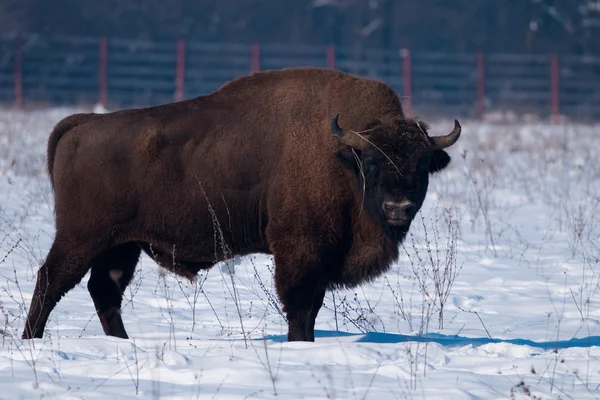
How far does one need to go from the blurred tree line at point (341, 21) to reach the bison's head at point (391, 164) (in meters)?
32.8

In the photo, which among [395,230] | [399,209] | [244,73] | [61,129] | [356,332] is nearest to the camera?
[399,209]

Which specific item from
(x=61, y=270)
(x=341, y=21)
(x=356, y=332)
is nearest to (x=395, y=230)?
(x=356, y=332)

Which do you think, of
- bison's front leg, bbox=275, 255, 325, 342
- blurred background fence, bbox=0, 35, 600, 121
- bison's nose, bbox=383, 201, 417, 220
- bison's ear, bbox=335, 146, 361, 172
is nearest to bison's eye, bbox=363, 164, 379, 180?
bison's ear, bbox=335, 146, 361, 172

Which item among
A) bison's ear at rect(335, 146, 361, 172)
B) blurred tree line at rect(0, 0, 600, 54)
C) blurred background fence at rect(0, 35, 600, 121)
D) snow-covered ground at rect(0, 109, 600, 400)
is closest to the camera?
snow-covered ground at rect(0, 109, 600, 400)

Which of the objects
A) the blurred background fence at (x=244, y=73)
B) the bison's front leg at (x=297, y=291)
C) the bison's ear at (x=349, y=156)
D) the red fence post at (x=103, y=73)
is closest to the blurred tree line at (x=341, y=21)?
the blurred background fence at (x=244, y=73)

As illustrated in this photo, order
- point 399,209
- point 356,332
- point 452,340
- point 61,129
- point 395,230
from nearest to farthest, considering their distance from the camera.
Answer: point 399,209
point 452,340
point 395,230
point 61,129
point 356,332

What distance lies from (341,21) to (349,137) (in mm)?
34364

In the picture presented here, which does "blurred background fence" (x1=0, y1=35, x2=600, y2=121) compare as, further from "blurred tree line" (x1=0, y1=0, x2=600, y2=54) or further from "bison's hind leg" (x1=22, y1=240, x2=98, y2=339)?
"bison's hind leg" (x1=22, y1=240, x2=98, y2=339)

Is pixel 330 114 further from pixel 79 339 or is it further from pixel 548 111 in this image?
pixel 548 111

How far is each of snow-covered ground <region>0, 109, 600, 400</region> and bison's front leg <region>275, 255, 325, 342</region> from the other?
173 millimetres

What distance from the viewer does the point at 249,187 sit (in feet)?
21.0

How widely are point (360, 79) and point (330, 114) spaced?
39cm

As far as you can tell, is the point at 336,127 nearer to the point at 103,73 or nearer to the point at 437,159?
the point at 437,159

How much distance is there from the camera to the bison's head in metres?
6.02
